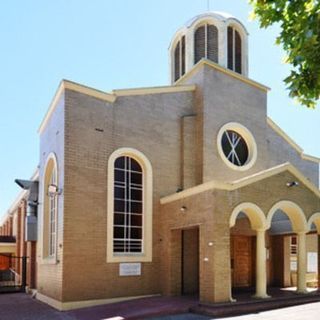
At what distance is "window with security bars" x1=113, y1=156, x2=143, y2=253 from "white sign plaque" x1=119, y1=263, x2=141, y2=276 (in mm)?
554

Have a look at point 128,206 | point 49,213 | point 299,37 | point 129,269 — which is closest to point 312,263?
point 129,269

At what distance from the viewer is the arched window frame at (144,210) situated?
13.5 m

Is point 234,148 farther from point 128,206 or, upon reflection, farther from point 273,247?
point 128,206

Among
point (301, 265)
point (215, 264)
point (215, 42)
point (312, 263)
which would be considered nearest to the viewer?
point (215, 264)

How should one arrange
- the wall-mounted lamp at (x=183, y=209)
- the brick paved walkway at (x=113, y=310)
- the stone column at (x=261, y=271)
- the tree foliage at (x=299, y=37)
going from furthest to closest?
the wall-mounted lamp at (x=183, y=209) < the stone column at (x=261, y=271) < the brick paved walkway at (x=113, y=310) < the tree foliage at (x=299, y=37)

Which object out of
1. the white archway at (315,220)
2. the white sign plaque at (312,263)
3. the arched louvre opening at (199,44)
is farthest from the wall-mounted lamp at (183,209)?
the white sign plaque at (312,263)

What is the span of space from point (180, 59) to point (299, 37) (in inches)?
564

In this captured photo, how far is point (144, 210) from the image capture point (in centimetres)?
1459

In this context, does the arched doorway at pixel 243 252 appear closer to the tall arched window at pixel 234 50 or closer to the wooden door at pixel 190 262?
the wooden door at pixel 190 262

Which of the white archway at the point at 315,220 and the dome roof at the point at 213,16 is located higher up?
Answer: the dome roof at the point at 213,16

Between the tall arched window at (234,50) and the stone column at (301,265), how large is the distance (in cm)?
795

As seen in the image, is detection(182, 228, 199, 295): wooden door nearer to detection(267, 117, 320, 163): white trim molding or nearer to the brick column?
the brick column

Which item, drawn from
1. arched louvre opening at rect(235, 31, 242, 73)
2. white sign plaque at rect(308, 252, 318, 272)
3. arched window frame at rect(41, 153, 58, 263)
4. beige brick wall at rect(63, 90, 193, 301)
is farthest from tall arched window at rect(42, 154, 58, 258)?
white sign plaque at rect(308, 252, 318, 272)

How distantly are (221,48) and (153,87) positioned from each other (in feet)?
14.0
